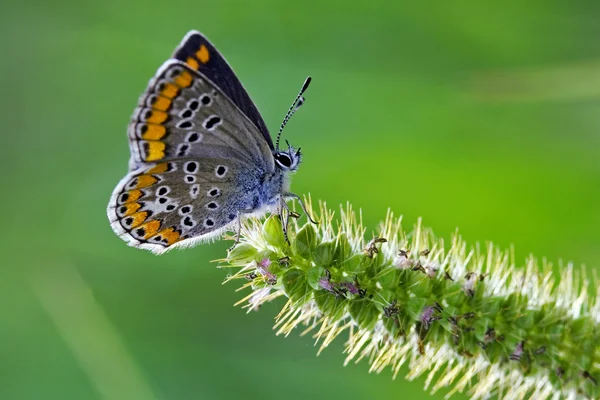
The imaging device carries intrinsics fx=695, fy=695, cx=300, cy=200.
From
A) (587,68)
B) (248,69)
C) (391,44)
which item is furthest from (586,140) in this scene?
(248,69)

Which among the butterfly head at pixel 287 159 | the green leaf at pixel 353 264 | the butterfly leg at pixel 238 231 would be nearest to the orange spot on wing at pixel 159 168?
the butterfly leg at pixel 238 231

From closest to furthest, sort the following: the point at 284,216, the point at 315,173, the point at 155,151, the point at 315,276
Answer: the point at 315,276
the point at 284,216
the point at 155,151
the point at 315,173

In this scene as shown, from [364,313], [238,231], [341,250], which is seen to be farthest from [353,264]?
[238,231]

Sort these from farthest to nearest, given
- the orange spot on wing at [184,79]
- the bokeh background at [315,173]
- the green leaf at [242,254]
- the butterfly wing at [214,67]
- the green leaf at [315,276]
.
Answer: the bokeh background at [315,173], the butterfly wing at [214,67], the orange spot on wing at [184,79], the green leaf at [242,254], the green leaf at [315,276]

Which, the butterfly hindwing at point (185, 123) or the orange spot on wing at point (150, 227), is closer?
the butterfly hindwing at point (185, 123)

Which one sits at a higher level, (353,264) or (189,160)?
(189,160)

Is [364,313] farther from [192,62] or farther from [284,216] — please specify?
[192,62]

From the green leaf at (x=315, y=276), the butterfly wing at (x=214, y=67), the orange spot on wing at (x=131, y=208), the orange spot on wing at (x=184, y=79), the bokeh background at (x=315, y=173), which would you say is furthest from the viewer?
the bokeh background at (x=315, y=173)

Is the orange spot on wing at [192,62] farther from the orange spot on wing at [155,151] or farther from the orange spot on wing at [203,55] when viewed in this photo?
the orange spot on wing at [155,151]
